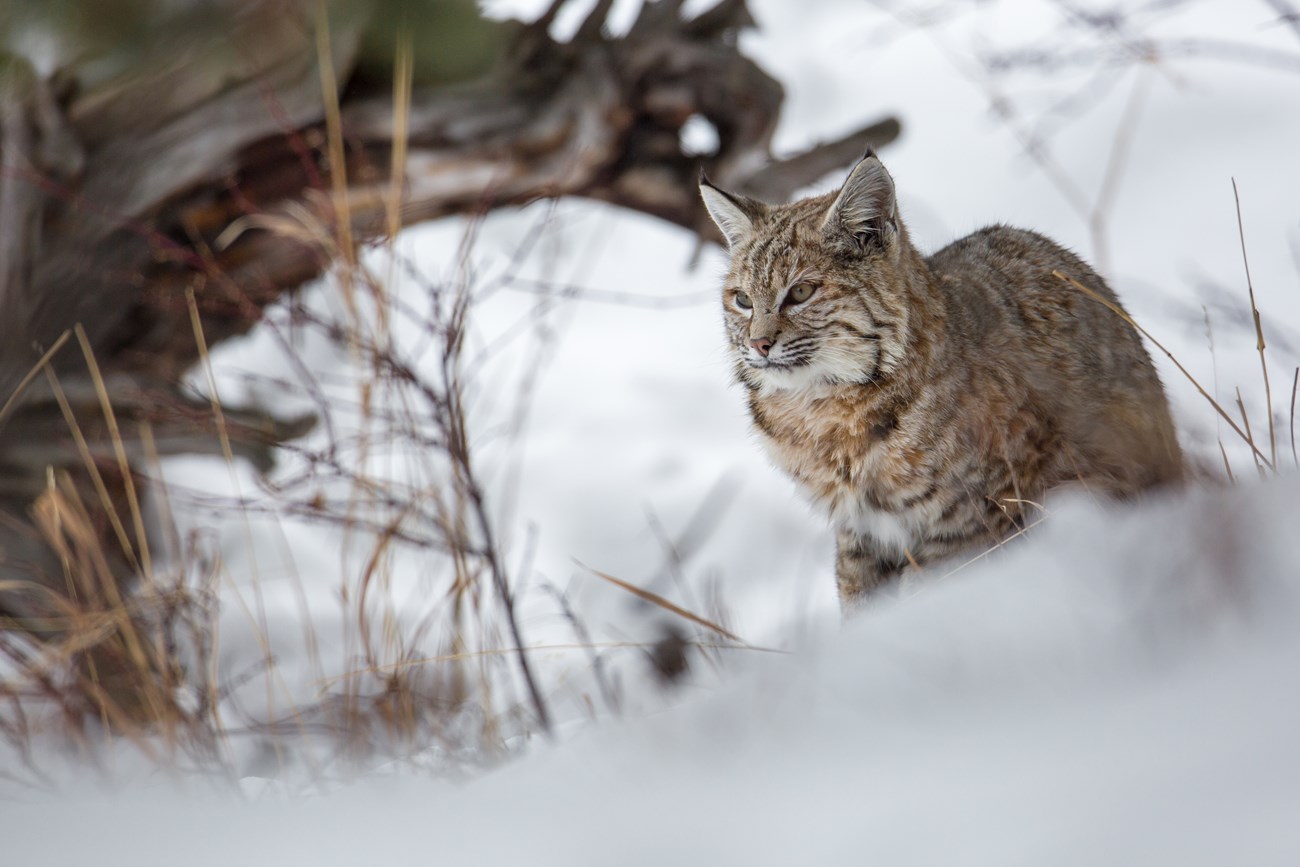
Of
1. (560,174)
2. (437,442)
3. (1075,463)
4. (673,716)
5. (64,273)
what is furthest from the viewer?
(560,174)

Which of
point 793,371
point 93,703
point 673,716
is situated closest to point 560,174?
point 793,371

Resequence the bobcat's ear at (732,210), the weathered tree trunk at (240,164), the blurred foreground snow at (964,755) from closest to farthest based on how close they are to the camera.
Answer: the blurred foreground snow at (964,755) < the bobcat's ear at (732,210) < the weathered tree trunk at (240,164)

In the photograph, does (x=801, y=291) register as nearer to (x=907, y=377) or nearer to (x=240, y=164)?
(x=907, y=377)

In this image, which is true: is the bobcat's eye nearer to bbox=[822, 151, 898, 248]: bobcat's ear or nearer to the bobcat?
the bobcat

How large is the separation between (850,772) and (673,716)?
206mm

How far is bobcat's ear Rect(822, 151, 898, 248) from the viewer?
2.09m

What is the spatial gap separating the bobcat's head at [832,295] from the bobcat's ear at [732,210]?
13 centimetres

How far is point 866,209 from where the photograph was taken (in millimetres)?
2152

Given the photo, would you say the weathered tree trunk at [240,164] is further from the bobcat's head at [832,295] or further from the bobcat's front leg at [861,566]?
the bobcat's front leg at [861,566]

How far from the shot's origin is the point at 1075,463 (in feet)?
6.37

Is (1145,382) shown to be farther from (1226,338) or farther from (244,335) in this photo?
(244,335)

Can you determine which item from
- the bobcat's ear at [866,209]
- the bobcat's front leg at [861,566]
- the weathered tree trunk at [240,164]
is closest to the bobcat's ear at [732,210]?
the bobcat's ear at [866,209]

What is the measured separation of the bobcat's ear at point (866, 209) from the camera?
2.09 meters

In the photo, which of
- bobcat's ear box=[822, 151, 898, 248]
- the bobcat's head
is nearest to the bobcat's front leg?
the bobcat's head
